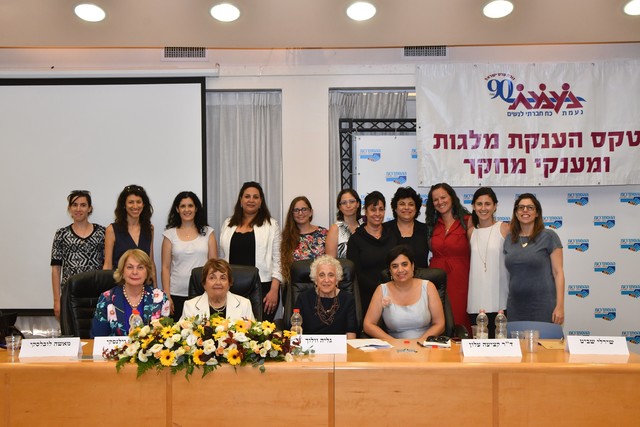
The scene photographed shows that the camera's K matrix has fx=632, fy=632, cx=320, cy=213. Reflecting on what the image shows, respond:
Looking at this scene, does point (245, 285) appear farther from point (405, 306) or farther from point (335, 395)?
point (335, 395)

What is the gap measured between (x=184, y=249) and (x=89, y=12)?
1866 millimetres

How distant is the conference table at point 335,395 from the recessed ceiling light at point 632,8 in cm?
288

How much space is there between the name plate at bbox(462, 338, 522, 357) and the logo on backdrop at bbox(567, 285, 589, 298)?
10.6 feet

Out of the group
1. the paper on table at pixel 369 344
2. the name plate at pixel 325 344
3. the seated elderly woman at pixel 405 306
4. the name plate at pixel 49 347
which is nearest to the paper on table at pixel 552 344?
the seated elderly woman at pixel 405 306

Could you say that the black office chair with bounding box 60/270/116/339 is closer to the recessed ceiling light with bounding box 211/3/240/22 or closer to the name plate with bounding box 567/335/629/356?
the recessed ceiling light with bounding box 211/3/240/22

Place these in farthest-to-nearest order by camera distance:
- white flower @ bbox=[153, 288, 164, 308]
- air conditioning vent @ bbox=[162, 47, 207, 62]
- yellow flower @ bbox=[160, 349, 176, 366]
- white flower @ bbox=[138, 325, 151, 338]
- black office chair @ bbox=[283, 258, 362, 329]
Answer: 1. air conditioning vent @ bbox=[162, 47, 207, 62]
2. black office chair @ bbox=[283, 258, 362, 329]
3. white flower @ bbox=[153, 288, 164, 308]
4. white flower @ bbox=[138, 325, 151, 338]
5. yellow flower @ bbox=[160, 349, 176, 366]

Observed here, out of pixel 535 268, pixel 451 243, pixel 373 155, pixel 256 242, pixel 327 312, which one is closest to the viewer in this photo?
pixel 327 312

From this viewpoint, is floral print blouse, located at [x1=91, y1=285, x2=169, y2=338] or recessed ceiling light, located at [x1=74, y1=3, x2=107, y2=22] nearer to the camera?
floral print blouse, located at [x1=91, y1=285, x2=169, y2=338]

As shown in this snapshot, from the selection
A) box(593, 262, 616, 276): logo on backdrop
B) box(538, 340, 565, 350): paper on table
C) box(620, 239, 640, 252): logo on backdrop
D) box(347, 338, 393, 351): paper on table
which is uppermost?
box(620, 239, 640, 252): logo on backdrop

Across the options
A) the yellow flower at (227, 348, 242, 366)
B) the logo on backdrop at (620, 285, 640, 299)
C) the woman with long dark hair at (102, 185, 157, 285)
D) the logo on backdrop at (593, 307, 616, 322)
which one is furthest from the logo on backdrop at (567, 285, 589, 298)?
the yellow flower at (227, 348, 242, 366)

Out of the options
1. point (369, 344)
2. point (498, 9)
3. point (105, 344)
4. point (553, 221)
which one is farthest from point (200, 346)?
point (553, 221)

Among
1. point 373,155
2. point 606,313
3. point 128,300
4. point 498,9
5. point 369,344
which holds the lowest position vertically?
point 606,313

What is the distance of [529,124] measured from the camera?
5578 millimetres

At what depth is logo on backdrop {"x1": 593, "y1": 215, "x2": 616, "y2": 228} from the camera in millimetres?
5824
